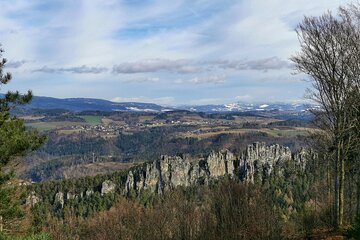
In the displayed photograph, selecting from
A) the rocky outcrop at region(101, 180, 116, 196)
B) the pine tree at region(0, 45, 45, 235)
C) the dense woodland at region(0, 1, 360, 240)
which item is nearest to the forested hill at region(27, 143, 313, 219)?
the rocky outcrop at region(101, 180, 116, 196)

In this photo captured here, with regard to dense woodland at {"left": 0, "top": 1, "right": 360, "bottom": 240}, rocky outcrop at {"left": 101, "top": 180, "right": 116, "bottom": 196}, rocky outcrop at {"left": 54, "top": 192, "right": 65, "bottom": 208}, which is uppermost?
dense woodland at {"left": 0, "top": 1, "right": 360, "bottom": 240}

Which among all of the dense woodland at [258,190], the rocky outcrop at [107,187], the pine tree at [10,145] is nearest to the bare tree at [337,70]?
the dense woodland at [258,190]

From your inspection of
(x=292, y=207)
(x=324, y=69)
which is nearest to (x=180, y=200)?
(x=324, y=69)

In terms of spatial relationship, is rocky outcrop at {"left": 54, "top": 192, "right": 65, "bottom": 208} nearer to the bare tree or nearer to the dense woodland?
the dense woodland

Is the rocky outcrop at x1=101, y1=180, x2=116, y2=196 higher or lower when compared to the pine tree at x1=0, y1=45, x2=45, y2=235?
lower

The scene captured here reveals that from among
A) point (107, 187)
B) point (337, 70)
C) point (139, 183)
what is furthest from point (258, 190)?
point (139, 183)

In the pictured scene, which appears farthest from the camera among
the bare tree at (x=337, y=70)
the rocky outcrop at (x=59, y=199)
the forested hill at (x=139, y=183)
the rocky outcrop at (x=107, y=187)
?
the rocky outcrop at (x=107, y=187)

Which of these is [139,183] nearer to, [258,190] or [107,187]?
[107,187]

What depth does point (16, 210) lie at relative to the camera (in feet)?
91.8

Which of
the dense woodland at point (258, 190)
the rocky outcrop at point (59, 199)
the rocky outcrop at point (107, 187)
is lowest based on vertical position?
the rocky outcrop at point (59, 199)

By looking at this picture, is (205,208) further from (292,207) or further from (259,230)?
(292,207)

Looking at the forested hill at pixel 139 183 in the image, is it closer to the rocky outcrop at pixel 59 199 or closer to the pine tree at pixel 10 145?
the rocky outcrop at pixel 59 199

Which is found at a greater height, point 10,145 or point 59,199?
point 10,145

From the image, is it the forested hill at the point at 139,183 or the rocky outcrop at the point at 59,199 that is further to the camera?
the rocky outcrop at the point at 59,199
